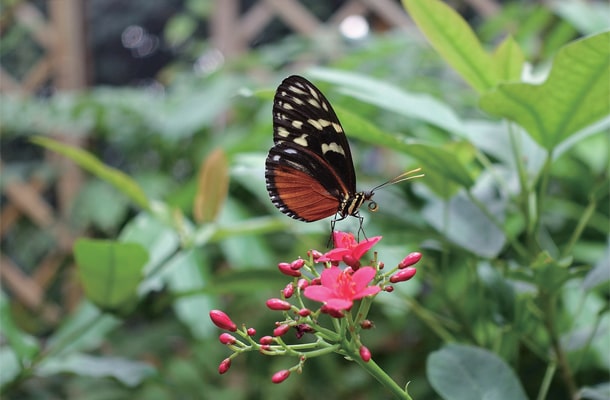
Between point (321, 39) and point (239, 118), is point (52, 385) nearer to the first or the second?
point (239, 118)

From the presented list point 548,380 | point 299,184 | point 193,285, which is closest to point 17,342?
point 193,285

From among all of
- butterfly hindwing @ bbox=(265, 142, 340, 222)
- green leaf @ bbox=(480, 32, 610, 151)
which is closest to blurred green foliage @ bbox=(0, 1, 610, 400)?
green leaf @ bbox=(480, 32, 610, 151)

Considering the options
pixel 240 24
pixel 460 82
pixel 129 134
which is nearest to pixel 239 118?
pixel 129 134

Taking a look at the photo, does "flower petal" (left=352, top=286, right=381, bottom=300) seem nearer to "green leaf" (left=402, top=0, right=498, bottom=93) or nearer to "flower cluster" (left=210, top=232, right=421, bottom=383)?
"flower cluster" (left=210, top=232, right=421, bottom=383)

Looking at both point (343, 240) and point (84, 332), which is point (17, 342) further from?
point (343, 240)

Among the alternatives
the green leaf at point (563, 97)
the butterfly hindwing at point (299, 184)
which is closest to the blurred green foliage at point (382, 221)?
the green leaf at point (563, 97)

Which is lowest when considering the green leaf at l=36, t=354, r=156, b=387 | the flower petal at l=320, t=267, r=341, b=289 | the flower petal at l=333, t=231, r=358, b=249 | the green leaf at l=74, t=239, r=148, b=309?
the green leaf at l=36, t=354, r=156, b=387

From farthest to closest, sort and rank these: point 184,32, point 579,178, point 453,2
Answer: point 184,32
point 453,2
point 579,178

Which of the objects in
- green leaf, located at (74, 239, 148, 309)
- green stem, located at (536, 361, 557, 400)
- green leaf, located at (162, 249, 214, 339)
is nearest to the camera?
green stem, located at (536, 361, 557, 400)
